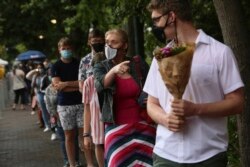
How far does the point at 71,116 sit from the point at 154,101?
454cm

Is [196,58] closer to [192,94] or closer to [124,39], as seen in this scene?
[192,94]

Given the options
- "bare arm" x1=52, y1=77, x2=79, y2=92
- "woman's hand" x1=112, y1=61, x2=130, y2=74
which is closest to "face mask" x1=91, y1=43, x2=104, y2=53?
"woman's hand" x1=112, y1=61, x2=130, y2=74

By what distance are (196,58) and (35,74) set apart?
12289 millimetres

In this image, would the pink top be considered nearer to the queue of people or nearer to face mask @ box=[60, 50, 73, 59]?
the queue of people

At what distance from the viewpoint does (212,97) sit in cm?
315

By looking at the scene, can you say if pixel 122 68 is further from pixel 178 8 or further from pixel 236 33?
pixel 236 33

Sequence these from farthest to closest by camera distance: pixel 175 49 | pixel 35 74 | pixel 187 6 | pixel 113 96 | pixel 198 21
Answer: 1. pixel 35 74
2. pixel 198 21
3. pixel 113 96
4. pixel 187 6
5. pixel 175 49

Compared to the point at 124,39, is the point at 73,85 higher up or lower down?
lower down

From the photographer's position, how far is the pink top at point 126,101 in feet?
15.4

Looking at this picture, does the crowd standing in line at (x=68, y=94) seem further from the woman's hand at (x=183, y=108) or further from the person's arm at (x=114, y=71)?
the woman's hand at (x=183, y=108)

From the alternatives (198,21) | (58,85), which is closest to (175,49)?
(58,85)

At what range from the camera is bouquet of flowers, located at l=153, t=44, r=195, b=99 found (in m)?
2.98

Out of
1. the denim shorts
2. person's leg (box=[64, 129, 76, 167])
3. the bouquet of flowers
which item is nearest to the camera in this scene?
the bouquet of flowers

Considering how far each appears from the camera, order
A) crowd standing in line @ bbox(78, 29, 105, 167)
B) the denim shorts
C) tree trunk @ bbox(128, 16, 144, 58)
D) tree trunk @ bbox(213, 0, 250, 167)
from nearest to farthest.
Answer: tree trunk @ bbox(213, 0, 250, 167)
crowd standing in line @ bbox(78, 29, 105, 167)
the denim shorts
tree trunk @ bbox(128, 16, 144, 58)
